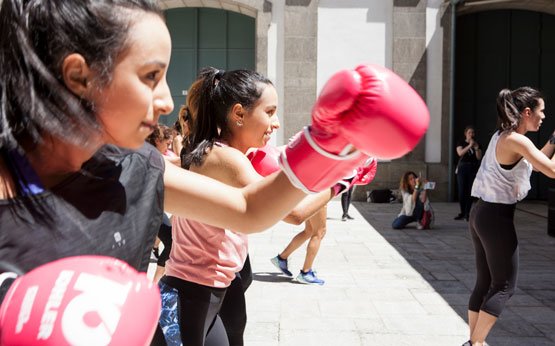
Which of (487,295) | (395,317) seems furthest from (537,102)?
(395,317)

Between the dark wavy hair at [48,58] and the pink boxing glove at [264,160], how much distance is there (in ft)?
4.85

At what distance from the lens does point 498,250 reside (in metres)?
3.68

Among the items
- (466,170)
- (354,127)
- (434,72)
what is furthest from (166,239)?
(434,72)

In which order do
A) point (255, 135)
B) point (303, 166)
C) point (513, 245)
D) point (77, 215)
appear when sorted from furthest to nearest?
point (513, 245), point (255, 135), point (303, 166), point (77, 215)

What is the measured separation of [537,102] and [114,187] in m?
3.28

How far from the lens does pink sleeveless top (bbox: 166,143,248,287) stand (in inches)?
91.4

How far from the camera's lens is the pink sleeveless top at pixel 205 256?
2.32m

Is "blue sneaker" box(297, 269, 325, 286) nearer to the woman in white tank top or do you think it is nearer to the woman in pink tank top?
the woman in white tank top

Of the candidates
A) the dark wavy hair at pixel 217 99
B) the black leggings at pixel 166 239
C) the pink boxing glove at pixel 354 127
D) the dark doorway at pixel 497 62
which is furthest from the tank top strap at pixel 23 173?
the dark doorway at pixel 497 62

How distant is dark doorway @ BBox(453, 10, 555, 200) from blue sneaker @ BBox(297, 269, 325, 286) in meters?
9.42

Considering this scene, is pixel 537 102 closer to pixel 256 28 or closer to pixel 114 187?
pixel 114 187

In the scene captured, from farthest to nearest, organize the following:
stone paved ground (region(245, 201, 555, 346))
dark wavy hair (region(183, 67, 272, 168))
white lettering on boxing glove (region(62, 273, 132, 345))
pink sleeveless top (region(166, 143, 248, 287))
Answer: stone paved ground (region(245, 201, 555, 346)) → dark wavy hair (region(183, 67, 272, 168)) → pink sleeveless top (region(166, 143, 248, 287)) → white lettering on boxing glove (region(62, 273, 132, 345))

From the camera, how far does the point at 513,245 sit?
3.66m

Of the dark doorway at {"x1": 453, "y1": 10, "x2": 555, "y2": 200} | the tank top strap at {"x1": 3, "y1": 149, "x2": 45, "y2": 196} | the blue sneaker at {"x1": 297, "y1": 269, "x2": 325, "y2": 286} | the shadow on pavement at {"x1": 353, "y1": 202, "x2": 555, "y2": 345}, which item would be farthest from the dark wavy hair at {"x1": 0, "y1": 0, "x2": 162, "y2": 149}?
the dark doorway at {"x1": 453, "y1": 10, "x2": 555, "y2": 200}
